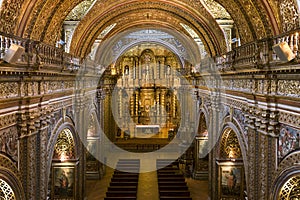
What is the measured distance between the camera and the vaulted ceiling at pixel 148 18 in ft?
29.7

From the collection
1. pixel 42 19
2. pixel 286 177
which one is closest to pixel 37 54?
pixel 42 19

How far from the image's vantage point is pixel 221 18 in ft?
48.9

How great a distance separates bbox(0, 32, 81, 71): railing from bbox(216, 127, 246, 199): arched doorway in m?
7.29

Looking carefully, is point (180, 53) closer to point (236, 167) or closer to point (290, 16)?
point (236, 167)

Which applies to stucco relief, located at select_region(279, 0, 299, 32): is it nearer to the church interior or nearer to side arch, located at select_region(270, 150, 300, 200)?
the church interior

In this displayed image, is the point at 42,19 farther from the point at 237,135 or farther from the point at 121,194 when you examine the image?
the point at 121,194

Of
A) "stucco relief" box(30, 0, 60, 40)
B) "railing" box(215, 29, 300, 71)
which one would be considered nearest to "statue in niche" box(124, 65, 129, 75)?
"railing" box(215, 29, 300, 71)

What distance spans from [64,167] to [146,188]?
6.87 metres

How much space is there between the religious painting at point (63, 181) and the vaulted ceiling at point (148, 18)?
503cm

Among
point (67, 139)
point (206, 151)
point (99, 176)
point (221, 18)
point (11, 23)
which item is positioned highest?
point (221, 18)

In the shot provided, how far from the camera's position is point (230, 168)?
15898 mm

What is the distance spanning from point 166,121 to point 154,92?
10.6 ft

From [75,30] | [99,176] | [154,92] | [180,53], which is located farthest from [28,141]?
[154,92]

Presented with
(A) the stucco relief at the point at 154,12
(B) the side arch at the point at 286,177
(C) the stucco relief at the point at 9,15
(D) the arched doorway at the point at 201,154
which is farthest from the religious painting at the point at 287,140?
(D) the arched doorway at the point at 201,154
